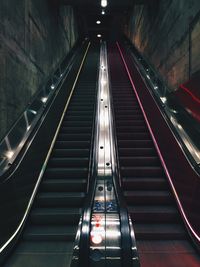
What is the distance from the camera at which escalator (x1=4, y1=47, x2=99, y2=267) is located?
9.75 feet

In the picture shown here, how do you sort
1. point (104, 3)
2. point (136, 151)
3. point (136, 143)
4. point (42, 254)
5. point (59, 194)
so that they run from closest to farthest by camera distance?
1. point (42, 254)
2. point (59, 194)
3. point (136, 151)
4. point (136, 143)
5. point (104, 3)

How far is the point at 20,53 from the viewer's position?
558 cm

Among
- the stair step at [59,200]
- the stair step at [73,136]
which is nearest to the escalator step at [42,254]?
the stair step at [59,200]

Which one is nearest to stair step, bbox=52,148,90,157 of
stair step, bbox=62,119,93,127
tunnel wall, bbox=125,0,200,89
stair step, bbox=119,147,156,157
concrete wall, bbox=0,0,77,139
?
stair step, bbox=119,147,156,157

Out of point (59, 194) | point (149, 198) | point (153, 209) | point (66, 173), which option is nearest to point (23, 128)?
point (66, 173)

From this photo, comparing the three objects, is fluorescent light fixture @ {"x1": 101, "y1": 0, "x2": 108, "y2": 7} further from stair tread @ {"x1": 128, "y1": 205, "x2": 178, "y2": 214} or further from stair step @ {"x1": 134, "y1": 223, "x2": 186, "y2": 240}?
stair step @ {"x1": 134, "y1": 223, "x2": 186, "y2": 240}

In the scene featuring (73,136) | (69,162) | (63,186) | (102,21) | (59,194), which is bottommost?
(59,194)

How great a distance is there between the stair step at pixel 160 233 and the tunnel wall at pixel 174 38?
3448 millimetres

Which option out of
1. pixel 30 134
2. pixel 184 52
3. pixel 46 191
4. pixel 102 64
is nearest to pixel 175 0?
pixel 184 52

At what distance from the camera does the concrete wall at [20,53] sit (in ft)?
15.4

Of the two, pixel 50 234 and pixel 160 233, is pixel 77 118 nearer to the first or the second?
pixel 50 234

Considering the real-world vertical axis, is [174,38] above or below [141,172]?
above

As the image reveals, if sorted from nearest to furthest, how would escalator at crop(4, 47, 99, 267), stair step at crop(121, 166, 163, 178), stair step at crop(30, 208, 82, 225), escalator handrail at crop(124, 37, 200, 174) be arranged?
escalator at crop(4, 47, 99, 267) → escalator handrail at crop(124, 37, 200, 174) → stair step at crop(30, 208, 82, 225) → stair step at crop(121, 166, 163, 178)

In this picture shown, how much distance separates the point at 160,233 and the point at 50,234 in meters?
1.45
